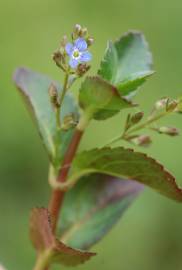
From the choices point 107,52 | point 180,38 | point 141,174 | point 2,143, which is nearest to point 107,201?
point 141,174

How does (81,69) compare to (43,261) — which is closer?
(81,69)

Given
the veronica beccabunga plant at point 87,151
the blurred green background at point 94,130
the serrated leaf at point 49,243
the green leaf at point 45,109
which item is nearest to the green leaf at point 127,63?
the veronica beccabunga plant at point 87,151

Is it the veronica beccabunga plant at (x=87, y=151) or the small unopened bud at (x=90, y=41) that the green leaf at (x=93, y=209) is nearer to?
the veronica beccabunga plant at (x=87, y=151)

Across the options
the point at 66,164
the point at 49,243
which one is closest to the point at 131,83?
the point at 66,164

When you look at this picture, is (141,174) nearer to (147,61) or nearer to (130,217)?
(147,61)

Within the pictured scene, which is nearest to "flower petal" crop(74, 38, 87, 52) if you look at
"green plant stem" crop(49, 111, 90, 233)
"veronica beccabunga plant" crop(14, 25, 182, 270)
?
"veronica beccabunga plant" crop(14, 25, 182, 270)

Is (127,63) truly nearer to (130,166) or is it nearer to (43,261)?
(130,166)
